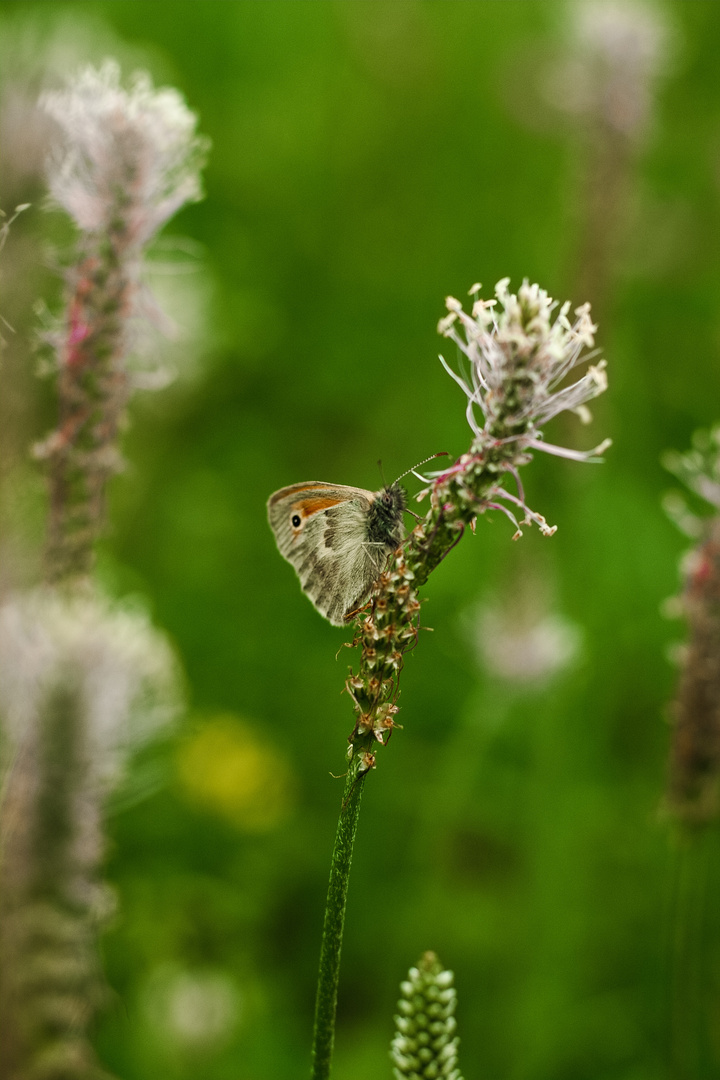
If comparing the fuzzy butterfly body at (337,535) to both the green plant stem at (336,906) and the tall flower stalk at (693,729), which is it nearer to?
the green plant stem at (336,906)

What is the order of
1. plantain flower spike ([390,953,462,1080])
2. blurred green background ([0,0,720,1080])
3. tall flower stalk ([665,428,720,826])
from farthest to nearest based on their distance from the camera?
1. blurred green background ([0,0,720,1080])
2. tall flower stalk ([665,428,720,826])
3. plantain flower spike ([390,953,462,1080])

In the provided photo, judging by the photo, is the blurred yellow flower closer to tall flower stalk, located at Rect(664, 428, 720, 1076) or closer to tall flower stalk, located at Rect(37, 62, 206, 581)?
tall flower stalk, located at Rect(664, 428, 720, 1076)

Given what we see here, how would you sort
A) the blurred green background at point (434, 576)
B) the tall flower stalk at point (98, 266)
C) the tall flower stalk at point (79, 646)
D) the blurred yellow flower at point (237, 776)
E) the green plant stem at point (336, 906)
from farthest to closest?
the blurred yellow flower at point (237, 776) < the blurred green background at point (434, 576) < the tall flower stalk at point (98, 266) < the tall flower stalk at point (79, 646) < the green plant stem at point (336, 906)

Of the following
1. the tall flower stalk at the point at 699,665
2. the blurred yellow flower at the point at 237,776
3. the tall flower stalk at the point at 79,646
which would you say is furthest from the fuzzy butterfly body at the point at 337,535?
the blurred yellow flower at the point at 237,776

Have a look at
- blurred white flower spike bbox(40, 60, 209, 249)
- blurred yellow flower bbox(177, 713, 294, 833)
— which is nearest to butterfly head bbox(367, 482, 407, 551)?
blurred white flower spike bbox(40, 60, 209, 249)

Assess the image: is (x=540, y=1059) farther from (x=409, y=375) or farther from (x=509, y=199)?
(x=509, y=199)

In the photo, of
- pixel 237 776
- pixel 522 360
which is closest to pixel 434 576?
pixel 237 776
